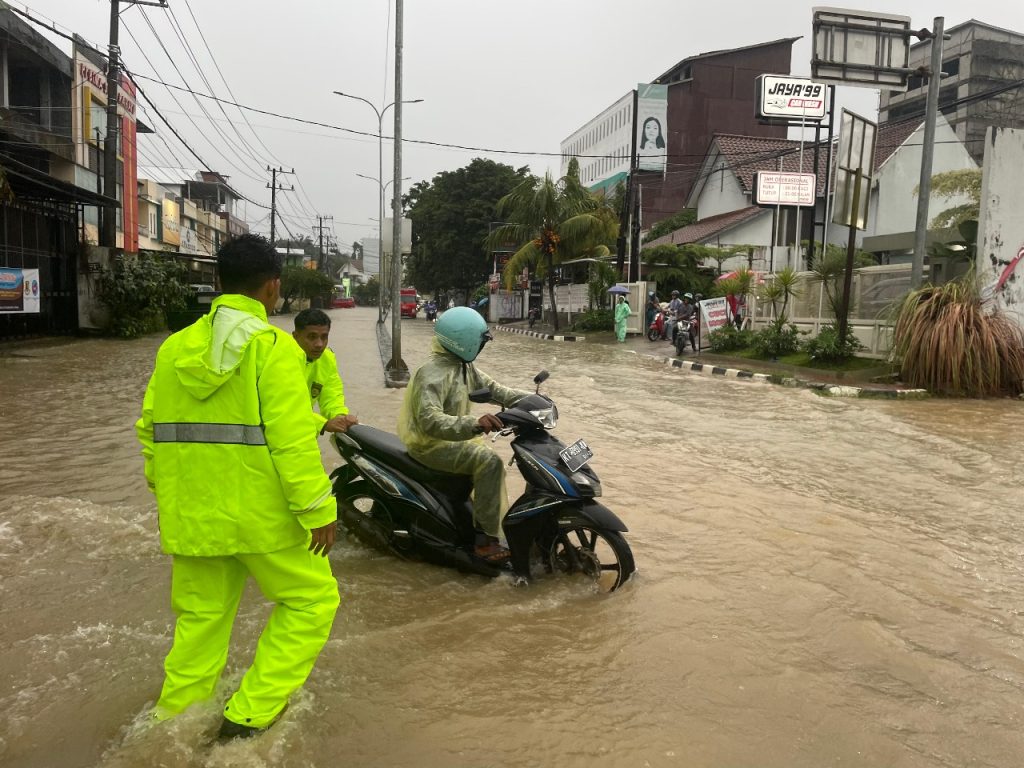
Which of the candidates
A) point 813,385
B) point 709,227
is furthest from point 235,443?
point 709,227

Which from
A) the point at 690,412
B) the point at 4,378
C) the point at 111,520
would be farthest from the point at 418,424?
the point at 4,378

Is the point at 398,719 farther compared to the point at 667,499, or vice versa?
the point at 667,499

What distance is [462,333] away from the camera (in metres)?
3.94

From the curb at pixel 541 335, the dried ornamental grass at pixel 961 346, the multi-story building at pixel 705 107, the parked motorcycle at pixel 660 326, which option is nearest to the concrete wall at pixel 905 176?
the parked motorcycle at pixel 660 326

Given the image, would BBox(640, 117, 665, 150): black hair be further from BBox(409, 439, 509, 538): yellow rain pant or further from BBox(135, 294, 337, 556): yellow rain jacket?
BBox(135, 294, 337, 556): yellow rain jacket

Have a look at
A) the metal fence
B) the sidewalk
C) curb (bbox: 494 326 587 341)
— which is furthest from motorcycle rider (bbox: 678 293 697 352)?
curb (bbox: 494 326 587 341)

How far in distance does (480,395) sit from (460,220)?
Result: 4929 cm

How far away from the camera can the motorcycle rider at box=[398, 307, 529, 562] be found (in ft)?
12.9

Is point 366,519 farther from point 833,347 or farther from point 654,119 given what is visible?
point 654,119

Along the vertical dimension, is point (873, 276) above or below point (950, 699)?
above

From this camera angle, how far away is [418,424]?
4.02 metres

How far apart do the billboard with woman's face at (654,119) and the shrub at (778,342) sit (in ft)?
133

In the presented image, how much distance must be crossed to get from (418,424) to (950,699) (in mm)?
2576

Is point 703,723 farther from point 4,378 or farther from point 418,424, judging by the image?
point 4,378
